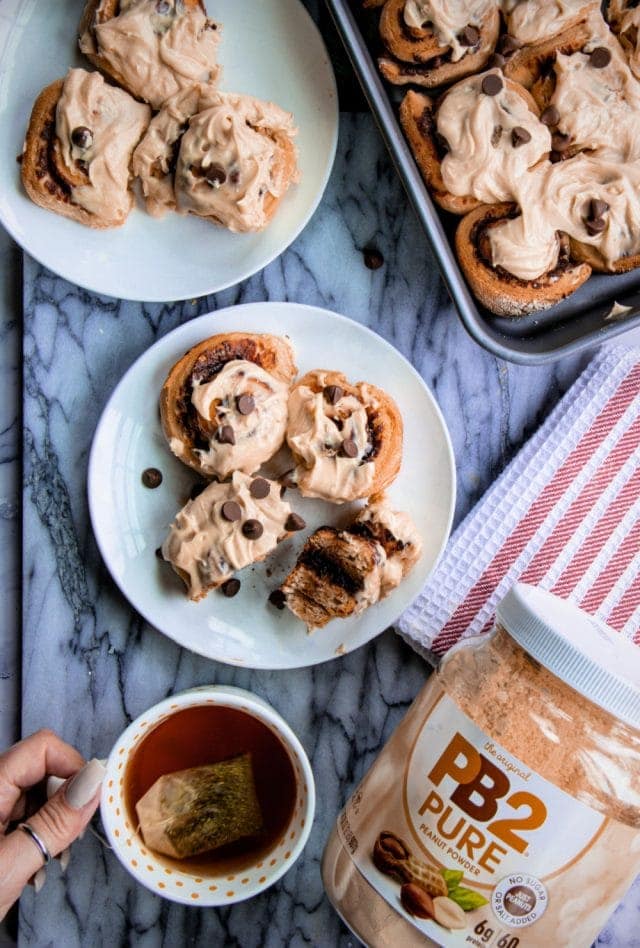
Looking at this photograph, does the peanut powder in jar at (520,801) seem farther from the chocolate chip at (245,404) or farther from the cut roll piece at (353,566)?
the chocolate chip at (245,404)

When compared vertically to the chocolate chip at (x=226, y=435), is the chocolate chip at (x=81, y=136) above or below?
above

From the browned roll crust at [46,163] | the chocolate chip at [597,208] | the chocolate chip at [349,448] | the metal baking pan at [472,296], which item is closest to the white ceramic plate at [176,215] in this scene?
the browned roll crust at [46,163]

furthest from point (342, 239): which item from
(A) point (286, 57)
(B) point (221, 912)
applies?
(B) point (221, 912)

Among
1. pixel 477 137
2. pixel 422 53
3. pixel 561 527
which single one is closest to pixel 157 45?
pixel 422 53

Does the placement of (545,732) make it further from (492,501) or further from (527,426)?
(527,426)

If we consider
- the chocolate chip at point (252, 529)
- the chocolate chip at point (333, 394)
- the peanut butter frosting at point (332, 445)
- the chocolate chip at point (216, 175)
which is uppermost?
the chocolate chip at point (216, 175)

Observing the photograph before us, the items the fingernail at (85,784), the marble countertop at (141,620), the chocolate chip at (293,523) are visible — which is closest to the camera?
the fingernail at (85,784)
